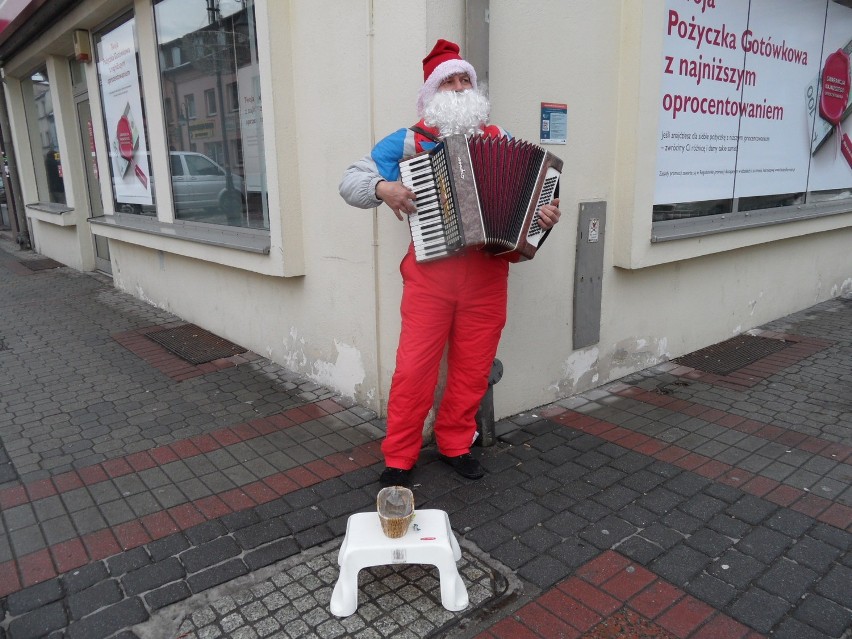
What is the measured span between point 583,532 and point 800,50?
5.23 metres

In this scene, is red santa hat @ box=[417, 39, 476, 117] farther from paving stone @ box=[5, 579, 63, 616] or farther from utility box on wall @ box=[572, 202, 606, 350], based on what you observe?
paving stone @ box=[5, 579, 63, 616]

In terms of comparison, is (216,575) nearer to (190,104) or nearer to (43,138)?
(190,104)

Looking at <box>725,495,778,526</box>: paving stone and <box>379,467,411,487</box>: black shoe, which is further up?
<box>379,467,411,487</box>: black shoe

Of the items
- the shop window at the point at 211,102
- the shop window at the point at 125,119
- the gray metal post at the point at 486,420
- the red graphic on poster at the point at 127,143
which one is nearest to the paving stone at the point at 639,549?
the gray metal post at the point at 486,420

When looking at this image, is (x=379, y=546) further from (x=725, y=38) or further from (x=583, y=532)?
(x=725, y=38)

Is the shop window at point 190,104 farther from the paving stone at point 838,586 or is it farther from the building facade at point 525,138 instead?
the paving stone at point 838,586

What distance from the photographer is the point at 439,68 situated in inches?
116

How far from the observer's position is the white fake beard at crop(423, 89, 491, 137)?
2908 mm

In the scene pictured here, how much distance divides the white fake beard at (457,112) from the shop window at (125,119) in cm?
455

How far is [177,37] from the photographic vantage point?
5727 mm

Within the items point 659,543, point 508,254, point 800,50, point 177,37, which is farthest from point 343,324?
point 800,50

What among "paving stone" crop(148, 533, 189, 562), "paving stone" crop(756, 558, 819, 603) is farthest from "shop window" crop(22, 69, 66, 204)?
"paving stone" crop(756, 558, 819, 603)

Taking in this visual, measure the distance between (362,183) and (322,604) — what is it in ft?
5.94

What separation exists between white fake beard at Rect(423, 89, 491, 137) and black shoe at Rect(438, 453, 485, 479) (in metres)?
1.64
